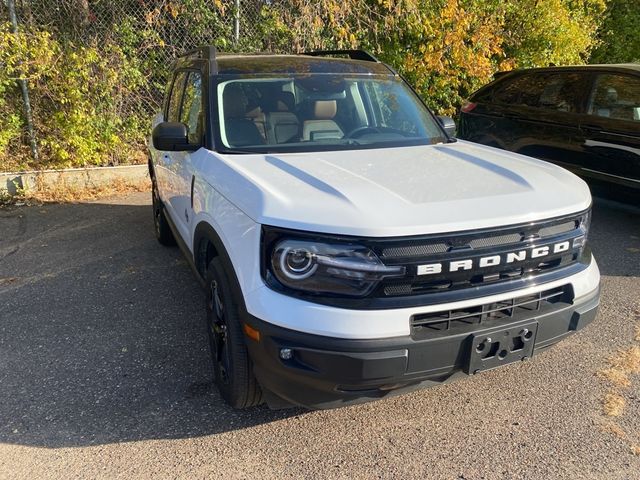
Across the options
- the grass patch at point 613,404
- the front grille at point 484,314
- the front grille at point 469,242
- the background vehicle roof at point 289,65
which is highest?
the background vehicle roof at point 289,65

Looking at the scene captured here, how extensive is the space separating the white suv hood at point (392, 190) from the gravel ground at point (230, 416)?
1127 millimetres

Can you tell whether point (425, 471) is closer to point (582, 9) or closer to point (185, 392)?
point (185, 392)

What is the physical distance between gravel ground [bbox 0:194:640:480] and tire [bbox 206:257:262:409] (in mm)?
197

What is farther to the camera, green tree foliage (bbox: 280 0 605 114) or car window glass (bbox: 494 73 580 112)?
green tree foliage (bbox: 280 0 605 114)

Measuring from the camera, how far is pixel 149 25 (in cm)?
764

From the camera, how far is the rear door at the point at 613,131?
Answer: 5332mm

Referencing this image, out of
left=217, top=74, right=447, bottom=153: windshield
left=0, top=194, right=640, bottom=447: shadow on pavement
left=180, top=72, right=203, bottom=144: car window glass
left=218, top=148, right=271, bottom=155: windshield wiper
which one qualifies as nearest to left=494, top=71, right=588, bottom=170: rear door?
left=0, top=194, right=640, bottom=447: shadow on pavement

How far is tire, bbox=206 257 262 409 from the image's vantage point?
100 inches

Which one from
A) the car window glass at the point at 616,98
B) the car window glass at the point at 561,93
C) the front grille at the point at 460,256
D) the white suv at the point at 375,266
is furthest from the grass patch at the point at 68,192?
the front grille at the point at 460,256

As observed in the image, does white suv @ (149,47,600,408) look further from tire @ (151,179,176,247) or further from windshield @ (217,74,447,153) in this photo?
tire @ (151,179,176,247)

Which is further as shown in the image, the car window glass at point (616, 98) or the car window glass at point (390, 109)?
the car window glass at point (616, 98)

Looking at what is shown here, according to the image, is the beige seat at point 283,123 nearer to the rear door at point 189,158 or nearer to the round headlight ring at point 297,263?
the rear door at point 189,158

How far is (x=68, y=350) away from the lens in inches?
137

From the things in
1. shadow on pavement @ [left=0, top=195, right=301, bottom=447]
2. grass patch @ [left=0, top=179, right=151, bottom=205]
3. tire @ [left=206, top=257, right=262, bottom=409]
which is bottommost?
grass patch @ [left=0, top=179, right=151, bottom=205]
